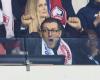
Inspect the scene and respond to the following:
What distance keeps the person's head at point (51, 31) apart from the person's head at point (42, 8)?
0.06 metres

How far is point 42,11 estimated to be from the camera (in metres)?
3.16

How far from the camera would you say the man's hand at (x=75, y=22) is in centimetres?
317

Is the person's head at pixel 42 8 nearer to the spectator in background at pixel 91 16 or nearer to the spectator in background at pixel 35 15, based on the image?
the spectator in background at pixel 35 15

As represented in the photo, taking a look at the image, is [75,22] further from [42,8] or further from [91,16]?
[42,8]

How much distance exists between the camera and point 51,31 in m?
3.18

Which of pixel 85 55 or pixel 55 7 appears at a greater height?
pixel 55 7

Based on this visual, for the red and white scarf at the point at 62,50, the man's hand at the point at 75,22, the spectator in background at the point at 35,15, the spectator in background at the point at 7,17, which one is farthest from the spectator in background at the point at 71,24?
the spectator in background at the point at 7,17

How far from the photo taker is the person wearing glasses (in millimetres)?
3168

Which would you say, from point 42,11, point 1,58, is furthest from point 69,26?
point 1,58

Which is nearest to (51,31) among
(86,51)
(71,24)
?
(71,24)

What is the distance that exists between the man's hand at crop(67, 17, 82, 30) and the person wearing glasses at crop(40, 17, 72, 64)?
4.1 inches
